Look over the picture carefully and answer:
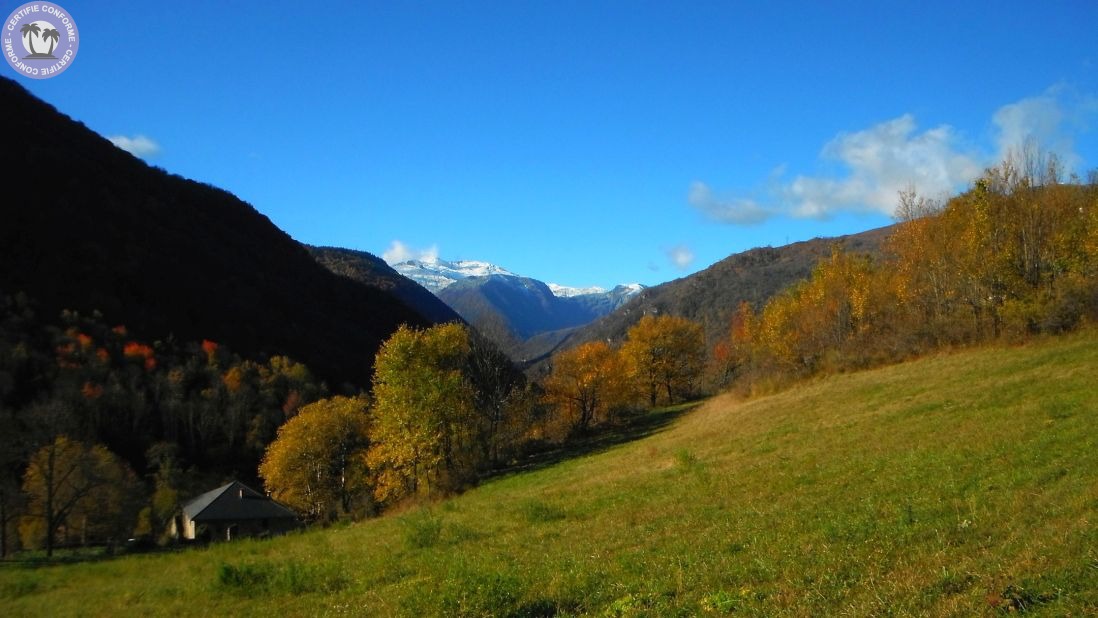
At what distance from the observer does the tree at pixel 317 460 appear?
200ft

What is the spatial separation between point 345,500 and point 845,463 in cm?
4996

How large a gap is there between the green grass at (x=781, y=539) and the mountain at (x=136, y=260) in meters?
122

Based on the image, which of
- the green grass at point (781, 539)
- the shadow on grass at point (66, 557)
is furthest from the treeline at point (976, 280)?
the shadow on grass at point (66, 557)

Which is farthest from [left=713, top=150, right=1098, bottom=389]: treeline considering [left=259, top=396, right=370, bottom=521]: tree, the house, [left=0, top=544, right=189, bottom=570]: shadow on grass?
the house

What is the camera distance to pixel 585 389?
224 feet

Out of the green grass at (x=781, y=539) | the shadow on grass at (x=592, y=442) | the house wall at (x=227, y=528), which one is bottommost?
the house wall at (x=227, y=528)

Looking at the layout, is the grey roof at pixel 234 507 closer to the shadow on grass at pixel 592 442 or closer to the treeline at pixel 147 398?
the treeline at pixel 147 398

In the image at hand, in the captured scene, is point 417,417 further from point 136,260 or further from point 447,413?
point 136,260

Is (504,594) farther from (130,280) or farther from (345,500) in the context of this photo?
(130,280)

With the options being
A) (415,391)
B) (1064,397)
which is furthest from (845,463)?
(415,391)

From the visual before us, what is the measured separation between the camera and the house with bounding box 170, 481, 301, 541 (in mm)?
63344

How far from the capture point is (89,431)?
9450 centimetres

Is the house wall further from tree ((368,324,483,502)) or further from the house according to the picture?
tree ((368,324,483,502))

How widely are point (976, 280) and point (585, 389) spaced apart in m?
38.1
